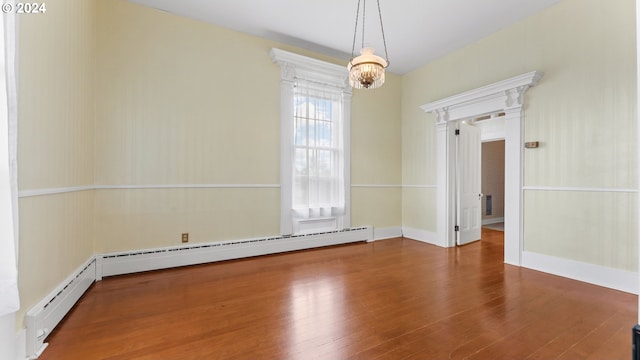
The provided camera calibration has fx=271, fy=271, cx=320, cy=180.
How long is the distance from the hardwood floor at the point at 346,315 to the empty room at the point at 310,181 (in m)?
0.02

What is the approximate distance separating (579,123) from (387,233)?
3068 mm

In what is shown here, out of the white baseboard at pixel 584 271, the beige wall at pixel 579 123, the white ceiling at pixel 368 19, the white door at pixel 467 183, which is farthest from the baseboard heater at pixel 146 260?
the white ceiling at pixel 368 19

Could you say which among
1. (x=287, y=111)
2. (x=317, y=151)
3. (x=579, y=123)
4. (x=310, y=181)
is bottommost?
(x=310, y=181)

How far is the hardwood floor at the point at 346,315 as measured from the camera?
1.71 metres

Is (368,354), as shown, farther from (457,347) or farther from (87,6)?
(87,6)

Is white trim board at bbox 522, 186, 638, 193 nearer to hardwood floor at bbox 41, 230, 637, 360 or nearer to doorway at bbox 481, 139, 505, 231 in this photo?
hardwood floor at bbox 41, 230, 637, 360

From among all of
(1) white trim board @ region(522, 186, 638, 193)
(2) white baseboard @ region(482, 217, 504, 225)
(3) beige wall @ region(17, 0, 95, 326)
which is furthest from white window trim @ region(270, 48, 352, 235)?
(2) white baseboard @ region(482, 217, 504, 225)

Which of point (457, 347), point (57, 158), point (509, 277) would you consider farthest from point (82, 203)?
point (509, 277)

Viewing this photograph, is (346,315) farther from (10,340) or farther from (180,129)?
(180,129)

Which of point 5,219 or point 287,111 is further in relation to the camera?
point 287,111

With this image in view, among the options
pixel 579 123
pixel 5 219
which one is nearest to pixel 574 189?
pixel 579 123

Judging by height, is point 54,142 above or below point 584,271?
above

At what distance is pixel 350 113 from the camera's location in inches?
183

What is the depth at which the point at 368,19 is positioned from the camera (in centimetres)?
348
